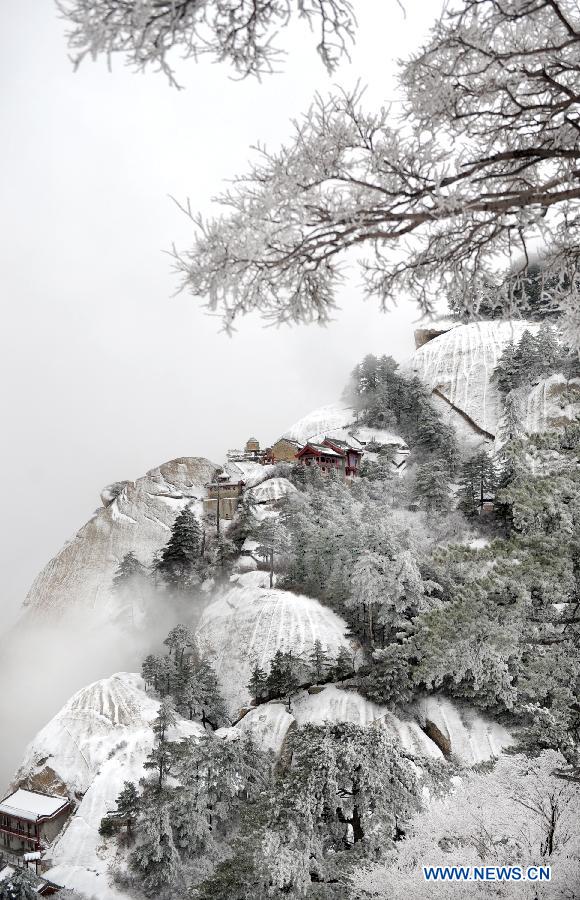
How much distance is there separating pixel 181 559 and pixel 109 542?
8.69 meters

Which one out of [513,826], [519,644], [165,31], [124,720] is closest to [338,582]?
[124,720]

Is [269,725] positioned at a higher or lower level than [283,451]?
lower

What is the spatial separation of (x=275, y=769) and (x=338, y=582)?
28.9ft

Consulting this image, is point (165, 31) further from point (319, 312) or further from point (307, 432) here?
point (307, 432)

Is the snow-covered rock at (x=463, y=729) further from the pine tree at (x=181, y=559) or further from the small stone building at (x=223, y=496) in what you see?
the small stone building at (x=223, y=496)

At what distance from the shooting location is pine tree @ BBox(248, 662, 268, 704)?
18469mm

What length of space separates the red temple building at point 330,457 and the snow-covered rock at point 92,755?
61.0ft

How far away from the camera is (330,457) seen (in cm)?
3631

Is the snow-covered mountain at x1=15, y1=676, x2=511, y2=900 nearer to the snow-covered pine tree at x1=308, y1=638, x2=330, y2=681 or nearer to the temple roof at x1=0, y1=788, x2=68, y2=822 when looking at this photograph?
the temple roof at x1=0, y1=788, x2=68, y2=822

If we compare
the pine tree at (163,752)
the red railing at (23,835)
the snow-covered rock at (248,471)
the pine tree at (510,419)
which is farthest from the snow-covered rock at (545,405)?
the red railing at (23,835)

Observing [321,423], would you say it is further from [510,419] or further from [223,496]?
[510,419]

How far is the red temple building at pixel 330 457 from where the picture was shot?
35750mm

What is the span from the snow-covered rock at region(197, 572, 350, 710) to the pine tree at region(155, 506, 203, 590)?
163 inches

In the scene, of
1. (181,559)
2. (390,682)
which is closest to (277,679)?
(390,682)
